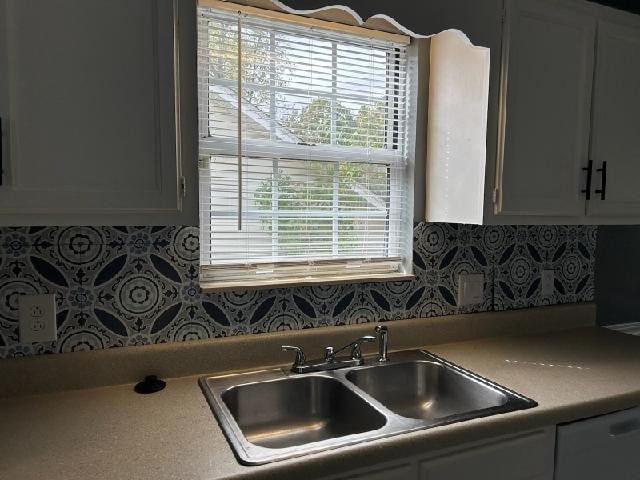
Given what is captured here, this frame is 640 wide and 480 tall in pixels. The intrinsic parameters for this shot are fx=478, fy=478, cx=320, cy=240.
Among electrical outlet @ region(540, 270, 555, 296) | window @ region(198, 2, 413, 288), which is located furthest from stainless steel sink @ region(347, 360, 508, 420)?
electrical outlet @ region(540, 270, 555, 296)

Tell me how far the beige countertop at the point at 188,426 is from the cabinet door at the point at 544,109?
540 millimetres

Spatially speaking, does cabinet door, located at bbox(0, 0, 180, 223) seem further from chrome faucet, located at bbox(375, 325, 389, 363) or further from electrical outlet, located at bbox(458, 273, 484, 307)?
electrical outlet, located at bbox(458, 273, 484, 307)

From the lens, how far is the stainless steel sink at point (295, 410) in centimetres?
139

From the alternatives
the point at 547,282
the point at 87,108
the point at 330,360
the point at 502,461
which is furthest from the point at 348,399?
the point at 547,282

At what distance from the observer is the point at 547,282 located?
6.81 ft

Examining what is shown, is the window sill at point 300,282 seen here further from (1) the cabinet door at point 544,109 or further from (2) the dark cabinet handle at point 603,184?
(2) the dark cabinet handle at point 603,184

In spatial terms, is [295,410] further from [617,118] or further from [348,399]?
[617,118]

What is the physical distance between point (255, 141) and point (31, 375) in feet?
3.14

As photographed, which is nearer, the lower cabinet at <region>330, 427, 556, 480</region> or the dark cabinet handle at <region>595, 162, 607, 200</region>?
the lower cabinet at <region>330, 427, 556, 480</region>

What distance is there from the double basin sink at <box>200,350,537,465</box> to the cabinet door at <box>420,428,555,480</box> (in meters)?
0.08

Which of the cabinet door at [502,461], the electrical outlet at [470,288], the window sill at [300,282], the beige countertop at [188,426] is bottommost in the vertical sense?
the cabinet door at [502,461]

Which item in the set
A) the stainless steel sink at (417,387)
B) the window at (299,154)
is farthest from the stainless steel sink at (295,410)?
the window at (299,154)

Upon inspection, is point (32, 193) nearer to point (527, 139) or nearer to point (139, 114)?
point (139, 114)

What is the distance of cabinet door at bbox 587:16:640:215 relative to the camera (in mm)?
1697
